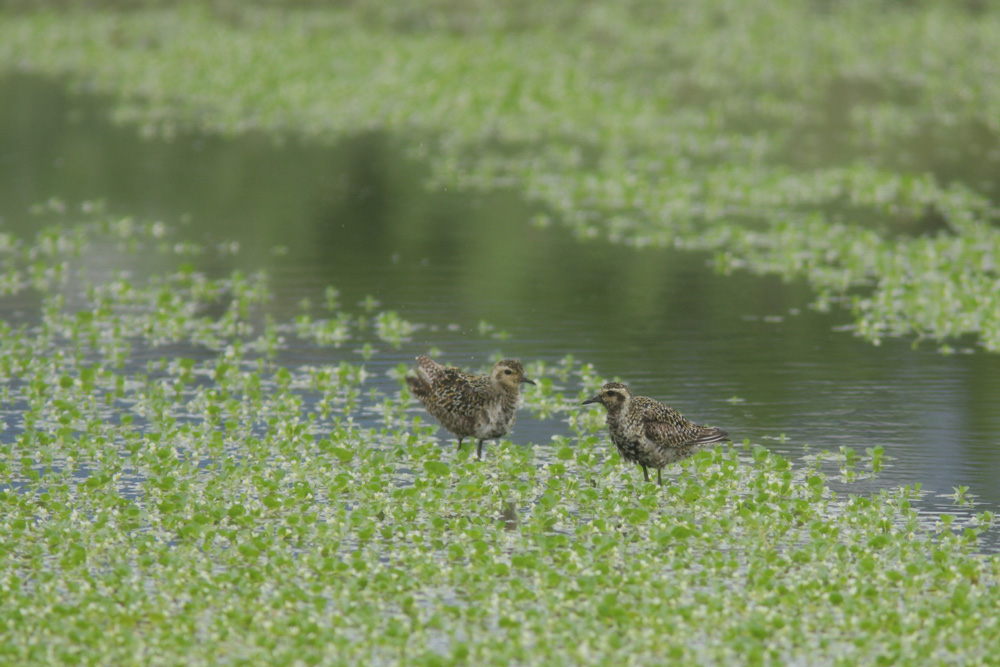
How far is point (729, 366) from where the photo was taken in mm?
19172

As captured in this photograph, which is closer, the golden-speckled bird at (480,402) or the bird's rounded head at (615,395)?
the bird's rounded head at (615,395)

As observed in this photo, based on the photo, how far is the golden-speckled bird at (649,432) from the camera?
557 inches

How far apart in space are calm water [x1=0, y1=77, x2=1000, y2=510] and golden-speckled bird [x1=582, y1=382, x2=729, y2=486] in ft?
5.65

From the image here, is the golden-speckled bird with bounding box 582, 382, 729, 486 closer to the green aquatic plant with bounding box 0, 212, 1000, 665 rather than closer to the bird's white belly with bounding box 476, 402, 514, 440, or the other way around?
the green aquatic plant with bounding box 0, 212, 1000, 665

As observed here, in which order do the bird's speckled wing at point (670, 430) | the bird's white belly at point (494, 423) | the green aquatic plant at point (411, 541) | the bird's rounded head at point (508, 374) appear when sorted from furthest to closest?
the bird's rounded head at point (508, 374)
the bird's white belly at point (494, 423)
the bird's speckled wing at point (670, 430)
the green aquatic plant at point (411, 541)

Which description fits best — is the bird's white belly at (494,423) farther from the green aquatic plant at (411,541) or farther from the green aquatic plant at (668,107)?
the green aquatic plant at (668,107)

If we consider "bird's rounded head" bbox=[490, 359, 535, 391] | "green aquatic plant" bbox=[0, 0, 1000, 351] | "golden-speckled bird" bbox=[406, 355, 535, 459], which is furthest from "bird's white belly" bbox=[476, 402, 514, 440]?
"green aquatic plant" bbox=[0, 0, 1000, 351]

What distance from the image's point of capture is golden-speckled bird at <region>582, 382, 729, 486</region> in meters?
14.1

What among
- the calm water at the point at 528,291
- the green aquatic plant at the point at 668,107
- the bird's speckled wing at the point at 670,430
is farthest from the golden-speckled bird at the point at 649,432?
the green aquatic plant at the point at 668,107

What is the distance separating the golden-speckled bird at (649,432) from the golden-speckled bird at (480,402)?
3.38ft

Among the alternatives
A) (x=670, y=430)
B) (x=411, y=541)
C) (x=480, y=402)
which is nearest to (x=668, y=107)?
(x=480, y=402)

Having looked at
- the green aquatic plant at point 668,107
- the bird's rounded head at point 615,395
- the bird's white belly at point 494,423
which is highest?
the green aquatic plant at point 668,107

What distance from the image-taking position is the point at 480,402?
1509 cm

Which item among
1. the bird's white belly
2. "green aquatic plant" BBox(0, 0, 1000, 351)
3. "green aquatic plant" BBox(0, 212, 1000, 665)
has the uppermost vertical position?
"green aquatic plant" BBox(0, 0, 1000, 351)
